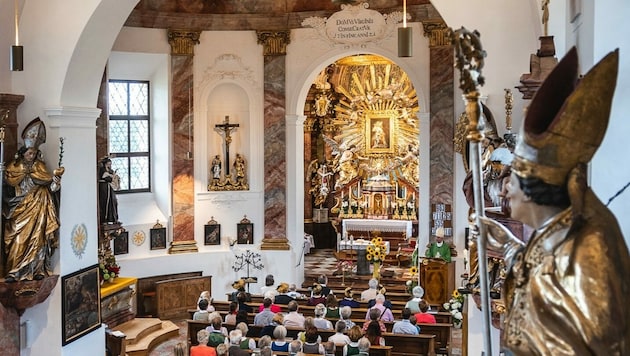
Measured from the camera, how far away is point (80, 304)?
11.3 m

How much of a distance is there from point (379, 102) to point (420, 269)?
24.3ft

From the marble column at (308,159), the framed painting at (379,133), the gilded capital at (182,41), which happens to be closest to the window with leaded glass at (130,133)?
the gilded capital at (182,41)

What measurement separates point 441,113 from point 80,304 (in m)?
9.25

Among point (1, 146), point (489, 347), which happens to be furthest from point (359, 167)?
point (489, 347)

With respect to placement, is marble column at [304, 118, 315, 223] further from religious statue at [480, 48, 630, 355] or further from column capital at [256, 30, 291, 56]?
religious statue at [480, 48, 630, 355]

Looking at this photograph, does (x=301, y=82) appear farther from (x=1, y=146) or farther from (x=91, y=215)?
(x=1, y=146)

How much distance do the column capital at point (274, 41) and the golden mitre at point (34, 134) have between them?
7.87 meters

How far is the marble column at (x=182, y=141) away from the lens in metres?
17.2

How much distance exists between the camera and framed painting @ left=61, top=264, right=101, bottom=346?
11.0 meters

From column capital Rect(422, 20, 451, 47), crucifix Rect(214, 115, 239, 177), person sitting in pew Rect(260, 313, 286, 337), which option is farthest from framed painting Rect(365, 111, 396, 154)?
person sitting in pew Rect(260, 313, 286, 337)

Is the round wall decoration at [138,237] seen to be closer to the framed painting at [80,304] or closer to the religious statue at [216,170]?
the religious statue at [216,170]

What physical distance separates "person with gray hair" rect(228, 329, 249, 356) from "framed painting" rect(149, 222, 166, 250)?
6.97 meters

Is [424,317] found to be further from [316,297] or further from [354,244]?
[354,244]

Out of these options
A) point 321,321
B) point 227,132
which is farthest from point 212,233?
point 321,321
